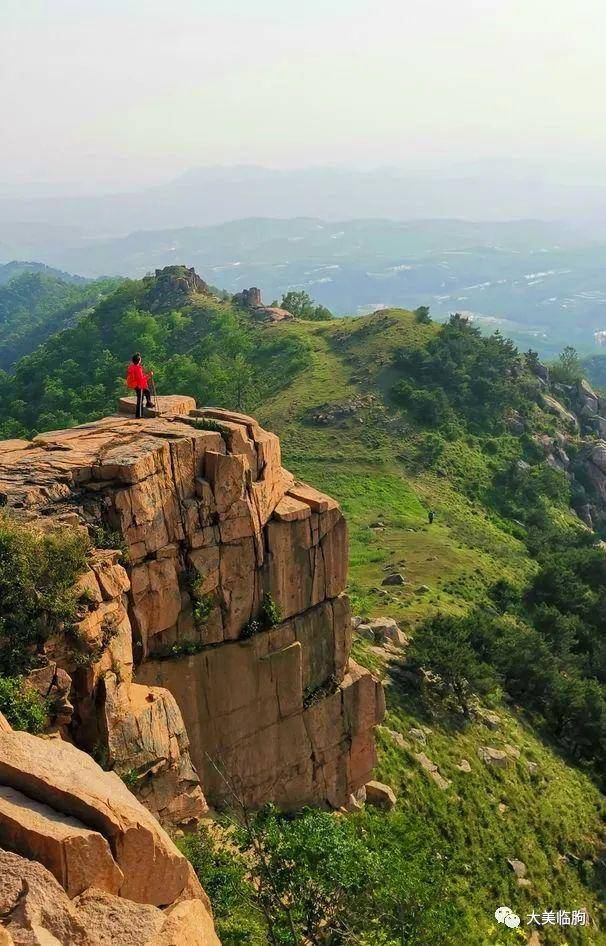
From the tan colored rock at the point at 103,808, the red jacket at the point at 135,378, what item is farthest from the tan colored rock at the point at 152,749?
the red jacket at the point at 135,378

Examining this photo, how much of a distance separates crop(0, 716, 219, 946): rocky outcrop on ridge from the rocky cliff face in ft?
10.6

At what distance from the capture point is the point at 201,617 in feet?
64.4

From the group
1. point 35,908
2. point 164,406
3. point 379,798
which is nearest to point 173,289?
point 164,406

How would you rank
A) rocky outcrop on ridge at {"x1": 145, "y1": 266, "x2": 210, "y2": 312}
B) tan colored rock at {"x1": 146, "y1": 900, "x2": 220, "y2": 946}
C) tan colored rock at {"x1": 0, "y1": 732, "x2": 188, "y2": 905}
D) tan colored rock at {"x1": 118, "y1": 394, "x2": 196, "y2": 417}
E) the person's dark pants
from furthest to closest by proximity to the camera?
rocky outcrop on ridge at {"x1": 145, "y1": 266, "x2": 210, "y2": 312} → tan colored rock at {"x1": 118, "y1": 394, "x2": 196, "y2": 417} → the person's dark pants → tan colored rock at {"x1": 0, "y1": 732, "x2": 188, "y2": 905} → tan colored rock at {"x1": 146, "y1": 900, "x2": 220, "y2": 946}

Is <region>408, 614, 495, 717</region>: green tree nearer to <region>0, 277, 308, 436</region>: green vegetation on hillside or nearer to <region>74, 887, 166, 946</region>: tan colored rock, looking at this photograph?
<region>74, 887, 166, 946</region>: tan colored rock

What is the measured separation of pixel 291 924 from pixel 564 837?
18.6m

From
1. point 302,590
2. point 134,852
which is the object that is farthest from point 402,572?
point 134,852

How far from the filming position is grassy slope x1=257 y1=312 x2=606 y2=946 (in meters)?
26.7

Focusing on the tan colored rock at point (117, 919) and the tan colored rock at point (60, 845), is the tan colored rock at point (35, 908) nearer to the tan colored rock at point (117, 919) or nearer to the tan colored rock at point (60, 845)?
the tan colored rock at point (117, 919)

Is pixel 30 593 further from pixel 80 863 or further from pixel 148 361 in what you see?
pixel 148 361

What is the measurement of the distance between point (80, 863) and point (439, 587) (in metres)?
37.8

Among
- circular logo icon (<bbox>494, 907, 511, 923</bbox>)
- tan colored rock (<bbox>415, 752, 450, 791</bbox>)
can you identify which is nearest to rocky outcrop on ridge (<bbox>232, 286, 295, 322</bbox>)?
tan colored rock (<bbox>415, 752, 450, 791</bbox>)

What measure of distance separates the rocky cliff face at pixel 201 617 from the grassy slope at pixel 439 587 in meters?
5.59

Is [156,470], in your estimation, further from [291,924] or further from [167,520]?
[291,924]
